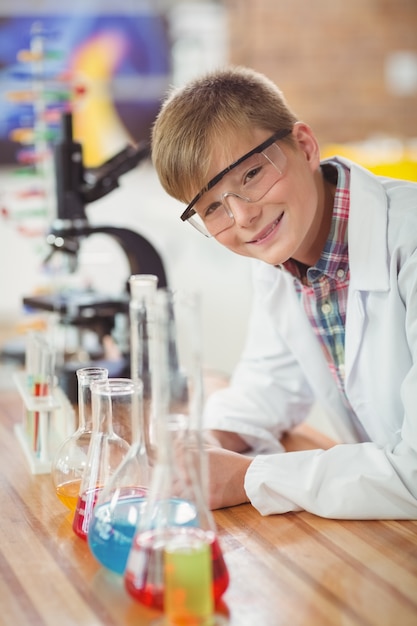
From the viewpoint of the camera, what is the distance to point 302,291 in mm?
1587

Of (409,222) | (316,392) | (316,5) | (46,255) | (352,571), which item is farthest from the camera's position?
(316,5)

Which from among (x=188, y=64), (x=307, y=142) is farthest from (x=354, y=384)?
(x=188, y=64)

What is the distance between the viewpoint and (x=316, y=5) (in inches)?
229

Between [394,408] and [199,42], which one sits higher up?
[199,42]

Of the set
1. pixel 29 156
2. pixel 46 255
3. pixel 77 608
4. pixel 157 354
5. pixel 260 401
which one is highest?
pixel 29 156

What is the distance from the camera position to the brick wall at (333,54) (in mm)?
5754

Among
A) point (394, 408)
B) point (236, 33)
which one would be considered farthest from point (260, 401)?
point (236, 33)

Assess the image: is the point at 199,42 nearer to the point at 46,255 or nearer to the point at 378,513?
the point at 46,255

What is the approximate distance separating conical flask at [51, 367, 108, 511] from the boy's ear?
53 cm

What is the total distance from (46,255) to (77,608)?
3.59 feet

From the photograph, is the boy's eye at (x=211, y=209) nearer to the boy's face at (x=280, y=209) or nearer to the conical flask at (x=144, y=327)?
the boy's face at (x=280, y=209)

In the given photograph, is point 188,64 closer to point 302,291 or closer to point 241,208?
point 302,291

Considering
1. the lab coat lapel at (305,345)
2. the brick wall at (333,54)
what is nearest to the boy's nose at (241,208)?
the lab coat lapel at (305,345)

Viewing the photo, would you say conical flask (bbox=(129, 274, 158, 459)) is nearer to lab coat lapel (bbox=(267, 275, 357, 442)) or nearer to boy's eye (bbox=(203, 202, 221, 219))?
boy's eye (bbox=(203, 202, 221, 219))
